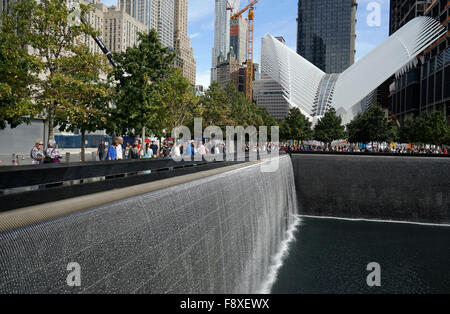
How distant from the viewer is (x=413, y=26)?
246 ft

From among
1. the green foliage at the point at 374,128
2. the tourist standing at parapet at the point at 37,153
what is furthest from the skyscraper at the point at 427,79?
the tourist standing at parapet at the point at 37,153

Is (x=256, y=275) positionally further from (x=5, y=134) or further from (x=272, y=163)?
(x=5, y=134)

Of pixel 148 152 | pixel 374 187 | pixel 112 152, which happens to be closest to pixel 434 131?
pixel 374 187

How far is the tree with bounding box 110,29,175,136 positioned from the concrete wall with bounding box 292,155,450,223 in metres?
11.5

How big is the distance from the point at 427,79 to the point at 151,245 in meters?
78.8

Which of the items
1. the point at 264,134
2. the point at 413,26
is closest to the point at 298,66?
the point at 413,26

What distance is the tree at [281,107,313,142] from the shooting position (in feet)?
210

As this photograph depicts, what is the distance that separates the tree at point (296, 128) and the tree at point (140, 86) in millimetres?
41483

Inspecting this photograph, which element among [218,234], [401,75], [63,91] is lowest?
[218,234]

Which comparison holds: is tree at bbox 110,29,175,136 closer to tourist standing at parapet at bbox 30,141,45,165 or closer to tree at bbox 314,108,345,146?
tourist standing at parapet at bbox 30,141,45,165

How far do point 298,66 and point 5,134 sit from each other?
227 feet

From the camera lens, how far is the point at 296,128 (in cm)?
6397

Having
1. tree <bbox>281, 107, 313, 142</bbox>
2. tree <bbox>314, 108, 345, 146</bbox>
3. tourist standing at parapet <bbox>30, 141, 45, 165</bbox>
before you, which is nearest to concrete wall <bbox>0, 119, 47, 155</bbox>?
tourist standing at parapet <bbox>30, 141, 45, 165</bbox>

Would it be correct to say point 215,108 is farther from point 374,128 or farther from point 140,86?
point 374,128
